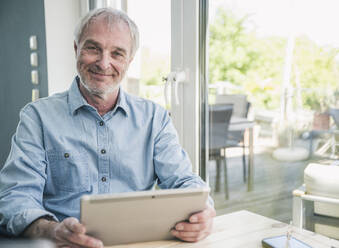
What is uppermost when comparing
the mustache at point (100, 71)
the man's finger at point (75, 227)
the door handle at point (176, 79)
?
the mustache at point (100, 71)

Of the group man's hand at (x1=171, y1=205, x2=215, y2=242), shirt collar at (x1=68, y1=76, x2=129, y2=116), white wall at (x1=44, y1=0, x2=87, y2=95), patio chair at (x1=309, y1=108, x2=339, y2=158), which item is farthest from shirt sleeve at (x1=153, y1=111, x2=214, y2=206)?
white wall at (x1=44, y1=0, x2=87, y2=95)

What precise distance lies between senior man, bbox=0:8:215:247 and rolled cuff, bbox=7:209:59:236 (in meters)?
0.15

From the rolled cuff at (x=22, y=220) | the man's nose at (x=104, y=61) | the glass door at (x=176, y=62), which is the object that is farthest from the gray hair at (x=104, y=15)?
the rolled cuff at (x=22, y=220)

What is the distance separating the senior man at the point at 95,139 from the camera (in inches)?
53.1

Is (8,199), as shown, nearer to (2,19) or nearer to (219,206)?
(219,206)

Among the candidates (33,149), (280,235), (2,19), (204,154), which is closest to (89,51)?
(33,149)

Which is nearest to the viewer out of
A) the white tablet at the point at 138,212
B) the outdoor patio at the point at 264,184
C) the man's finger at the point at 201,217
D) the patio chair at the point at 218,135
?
the white tablet at the point at 138,212

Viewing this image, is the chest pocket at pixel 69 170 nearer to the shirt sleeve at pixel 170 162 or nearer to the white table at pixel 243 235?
the shirt sleeve at pixel 170 162

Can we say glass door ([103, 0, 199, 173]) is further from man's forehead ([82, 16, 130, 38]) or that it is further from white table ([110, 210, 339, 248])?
white table ([110, 210, 339, 248])

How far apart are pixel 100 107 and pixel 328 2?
99 cm

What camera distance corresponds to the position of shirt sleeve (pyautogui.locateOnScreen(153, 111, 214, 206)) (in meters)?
1.43

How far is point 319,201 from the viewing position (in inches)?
55.9

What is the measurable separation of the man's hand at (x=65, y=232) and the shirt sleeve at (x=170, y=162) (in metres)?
0.53

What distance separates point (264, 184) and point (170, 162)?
0.54 m
